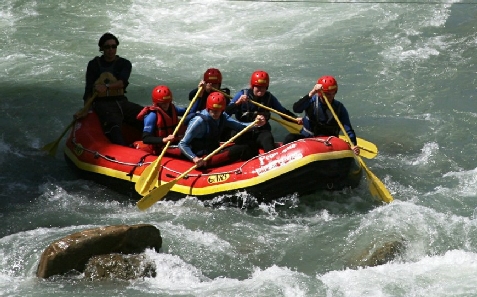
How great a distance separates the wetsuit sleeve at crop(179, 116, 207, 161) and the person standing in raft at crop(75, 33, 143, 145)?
1310 mm

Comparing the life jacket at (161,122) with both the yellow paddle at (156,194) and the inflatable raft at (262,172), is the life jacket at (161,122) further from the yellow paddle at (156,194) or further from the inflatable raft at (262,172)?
the yellow paddle at (156,194)

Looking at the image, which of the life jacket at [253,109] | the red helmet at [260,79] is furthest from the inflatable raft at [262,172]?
the red helmet at [260,79]

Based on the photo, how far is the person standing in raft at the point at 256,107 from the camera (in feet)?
32.8

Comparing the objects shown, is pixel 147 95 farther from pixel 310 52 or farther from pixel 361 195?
pixel 361 195

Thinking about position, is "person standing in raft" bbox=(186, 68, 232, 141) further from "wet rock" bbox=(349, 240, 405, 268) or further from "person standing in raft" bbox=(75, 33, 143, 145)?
"wet rock" bbox=(349, 240, 405, 268)

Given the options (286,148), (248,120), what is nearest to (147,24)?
(248,120)

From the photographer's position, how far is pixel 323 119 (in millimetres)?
9945

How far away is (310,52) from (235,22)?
219cm

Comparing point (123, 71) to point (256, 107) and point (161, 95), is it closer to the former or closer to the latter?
point (161, 95)

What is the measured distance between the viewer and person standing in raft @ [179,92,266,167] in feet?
31.5

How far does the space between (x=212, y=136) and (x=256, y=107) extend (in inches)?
29.3

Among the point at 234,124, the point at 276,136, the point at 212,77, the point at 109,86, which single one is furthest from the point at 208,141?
the point at 276,136

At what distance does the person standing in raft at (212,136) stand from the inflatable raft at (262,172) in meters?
0.16

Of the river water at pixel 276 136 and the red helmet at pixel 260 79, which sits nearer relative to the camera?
the river water at pixel 276 136
